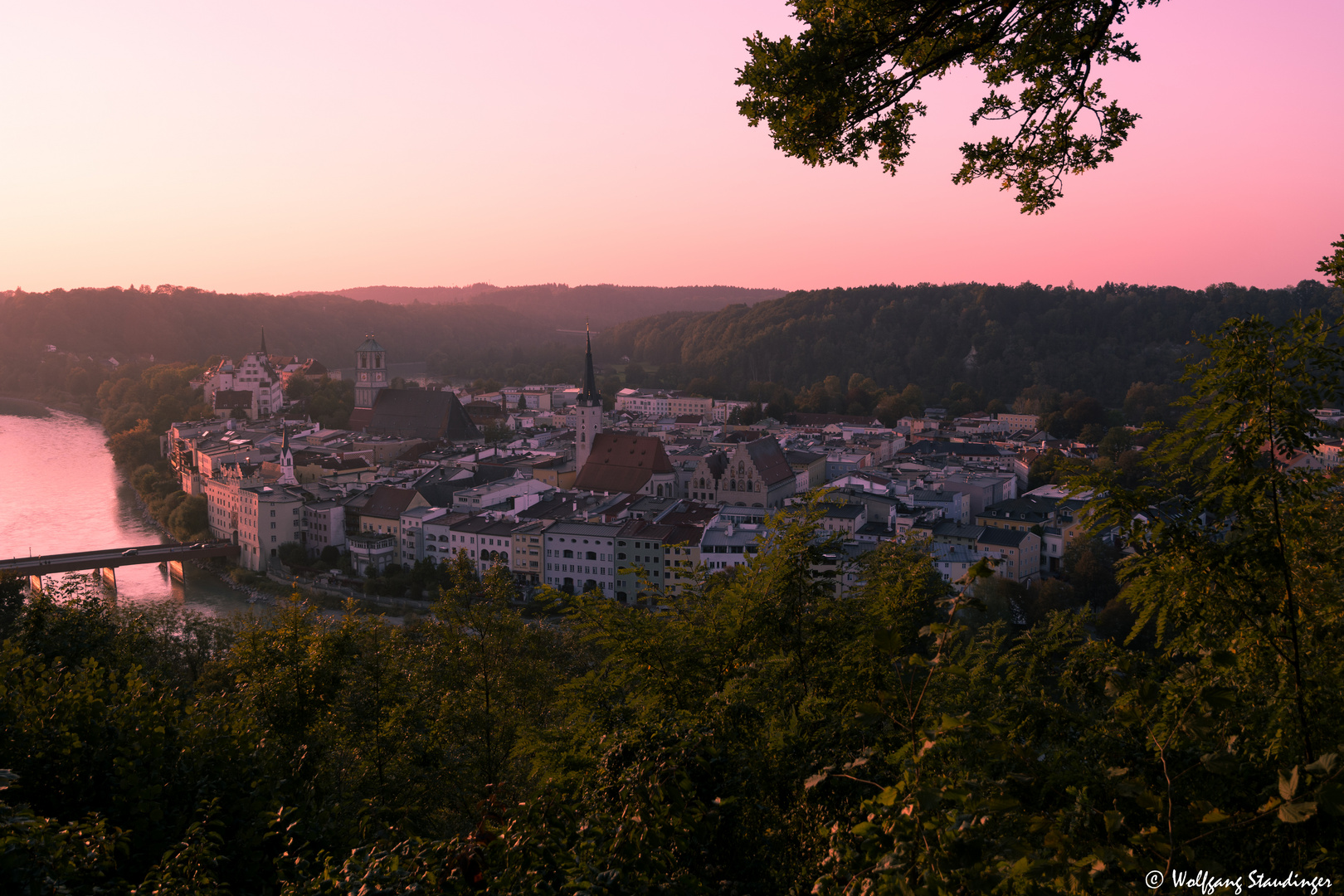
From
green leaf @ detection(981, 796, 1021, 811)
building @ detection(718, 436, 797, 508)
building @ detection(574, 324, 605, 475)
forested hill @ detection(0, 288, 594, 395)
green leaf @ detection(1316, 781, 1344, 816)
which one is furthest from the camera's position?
forested hill @ detection(0, 288, 594, 395)

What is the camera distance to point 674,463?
89.6 feet

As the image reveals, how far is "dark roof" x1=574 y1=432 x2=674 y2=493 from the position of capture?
24656 millimetres

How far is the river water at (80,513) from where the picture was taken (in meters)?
17.9

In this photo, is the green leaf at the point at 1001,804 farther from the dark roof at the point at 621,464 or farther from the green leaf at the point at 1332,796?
the dark roof at the point at 621,464

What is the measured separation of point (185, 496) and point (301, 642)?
20916 millimetres

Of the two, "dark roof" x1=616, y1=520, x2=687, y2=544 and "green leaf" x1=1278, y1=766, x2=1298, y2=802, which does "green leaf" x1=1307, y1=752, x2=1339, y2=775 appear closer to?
"green leaf" x1=1278, y1=766, x2=1298, y2=802

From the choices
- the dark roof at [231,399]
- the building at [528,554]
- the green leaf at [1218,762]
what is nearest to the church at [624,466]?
the building at [528,554]

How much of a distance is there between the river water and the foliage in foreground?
13950 millimetres

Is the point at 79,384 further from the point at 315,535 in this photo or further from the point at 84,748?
the point at 84,748

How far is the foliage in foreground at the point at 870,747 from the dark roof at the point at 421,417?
101 ft

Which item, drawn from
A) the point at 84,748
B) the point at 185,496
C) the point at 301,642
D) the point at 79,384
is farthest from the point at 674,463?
the point at 79,384

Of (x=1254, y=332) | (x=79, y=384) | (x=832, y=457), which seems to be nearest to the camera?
(x=1254, y=332)

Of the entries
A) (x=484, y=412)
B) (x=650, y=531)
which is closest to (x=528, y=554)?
(x=650, y=531)

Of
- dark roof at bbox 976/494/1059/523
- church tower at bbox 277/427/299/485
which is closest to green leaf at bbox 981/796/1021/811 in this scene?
dark roof at bbox 976/494/1059/523
